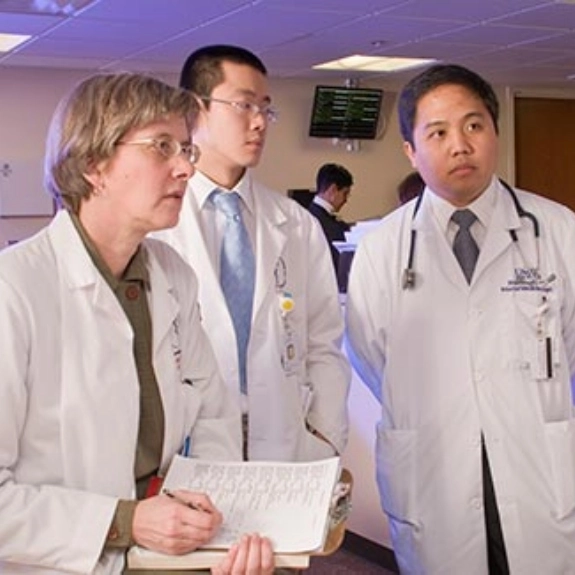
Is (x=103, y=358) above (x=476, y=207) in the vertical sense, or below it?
below

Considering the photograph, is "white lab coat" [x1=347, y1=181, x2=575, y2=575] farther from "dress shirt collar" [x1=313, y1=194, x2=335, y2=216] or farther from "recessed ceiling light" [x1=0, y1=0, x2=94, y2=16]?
"dress shirt collar" [x1=313, y1=194, x2=335, y2=216]

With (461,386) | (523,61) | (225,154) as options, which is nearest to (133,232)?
(225,154)

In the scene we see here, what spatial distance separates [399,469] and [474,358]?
11.4 inches

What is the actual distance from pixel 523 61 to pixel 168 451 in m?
6.19

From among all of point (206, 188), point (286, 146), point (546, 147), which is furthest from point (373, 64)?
point (206, 188)

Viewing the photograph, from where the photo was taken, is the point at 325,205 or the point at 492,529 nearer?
the point at 492,529

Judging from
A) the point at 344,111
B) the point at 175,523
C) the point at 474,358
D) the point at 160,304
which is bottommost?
the point at 175,523

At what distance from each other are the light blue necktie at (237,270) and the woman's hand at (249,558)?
0.65 meters

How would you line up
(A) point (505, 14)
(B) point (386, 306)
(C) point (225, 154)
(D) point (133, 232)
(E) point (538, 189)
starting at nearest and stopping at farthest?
(D) point (133, 232), (C) point (225, 154), (B) point (386, 306), (A) point (505, 14), (E) point (538, 189)

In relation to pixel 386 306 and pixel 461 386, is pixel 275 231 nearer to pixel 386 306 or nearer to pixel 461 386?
pixel 386 306

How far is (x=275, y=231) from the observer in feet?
6.67

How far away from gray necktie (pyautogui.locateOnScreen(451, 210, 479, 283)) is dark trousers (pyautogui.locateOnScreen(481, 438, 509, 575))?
36 centimetres

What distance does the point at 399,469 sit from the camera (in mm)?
2076

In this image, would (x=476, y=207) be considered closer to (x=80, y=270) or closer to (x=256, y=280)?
(x=256, y=280)
